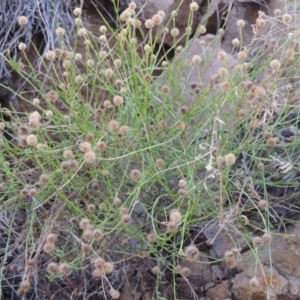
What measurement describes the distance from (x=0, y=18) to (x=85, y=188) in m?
1.18

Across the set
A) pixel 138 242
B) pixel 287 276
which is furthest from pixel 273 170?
pixel 138 242

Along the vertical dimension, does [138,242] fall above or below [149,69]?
below

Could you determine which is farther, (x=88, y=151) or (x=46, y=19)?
(x=46, y=19)

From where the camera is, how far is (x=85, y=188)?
2.08 m

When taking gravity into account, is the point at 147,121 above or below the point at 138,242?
above

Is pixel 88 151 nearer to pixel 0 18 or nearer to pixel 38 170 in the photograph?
pixel 38 170

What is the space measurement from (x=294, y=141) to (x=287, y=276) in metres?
0.44

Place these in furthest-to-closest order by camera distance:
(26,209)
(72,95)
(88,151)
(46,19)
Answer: (46,19)
(26,209)
(72,95)
(88,151)

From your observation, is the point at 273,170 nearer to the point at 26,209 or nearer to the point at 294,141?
the point at 294,141

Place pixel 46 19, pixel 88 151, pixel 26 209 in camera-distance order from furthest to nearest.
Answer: pixel 46 19, pixel 26 209, pixel 88 151

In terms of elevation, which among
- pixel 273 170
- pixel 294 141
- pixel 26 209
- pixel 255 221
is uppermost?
pixel 294 141

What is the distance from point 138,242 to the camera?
2207 millimetres

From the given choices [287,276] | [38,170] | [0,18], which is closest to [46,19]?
[0,18]

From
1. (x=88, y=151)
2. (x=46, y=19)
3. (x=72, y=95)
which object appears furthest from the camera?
(x=46, y=19)
